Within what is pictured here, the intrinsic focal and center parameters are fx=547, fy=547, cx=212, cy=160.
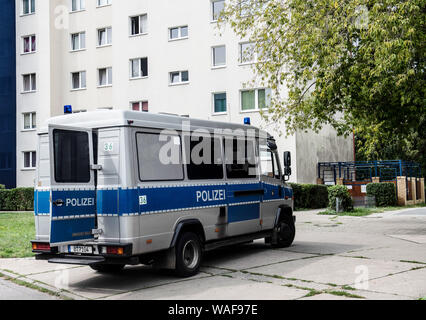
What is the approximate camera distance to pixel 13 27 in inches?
1508

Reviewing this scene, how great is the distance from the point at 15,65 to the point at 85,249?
33.3m

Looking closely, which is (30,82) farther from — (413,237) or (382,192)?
(413,237)

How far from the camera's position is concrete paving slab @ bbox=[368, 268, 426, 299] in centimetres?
735

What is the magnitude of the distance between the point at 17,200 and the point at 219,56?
13.9 meters

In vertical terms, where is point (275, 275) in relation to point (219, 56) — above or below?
below

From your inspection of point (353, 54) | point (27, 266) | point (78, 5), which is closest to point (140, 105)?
point (78, 5)

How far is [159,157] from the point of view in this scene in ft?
28.5

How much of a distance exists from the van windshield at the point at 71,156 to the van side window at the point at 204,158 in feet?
6.02

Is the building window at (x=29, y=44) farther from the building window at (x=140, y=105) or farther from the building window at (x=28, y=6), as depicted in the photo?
the building window at (x=140, y=105)

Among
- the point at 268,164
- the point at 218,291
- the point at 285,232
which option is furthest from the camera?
the point at 285,232

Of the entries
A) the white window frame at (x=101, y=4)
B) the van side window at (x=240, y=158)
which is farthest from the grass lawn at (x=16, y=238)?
the white window frame at (x=101, y=4)

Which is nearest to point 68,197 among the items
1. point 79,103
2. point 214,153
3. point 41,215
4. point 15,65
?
point 41,215

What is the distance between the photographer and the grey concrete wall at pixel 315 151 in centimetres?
3045

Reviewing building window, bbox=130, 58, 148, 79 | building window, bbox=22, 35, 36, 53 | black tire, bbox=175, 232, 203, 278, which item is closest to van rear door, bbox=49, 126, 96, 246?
black tire, bbox=175, 232, 203, 278
